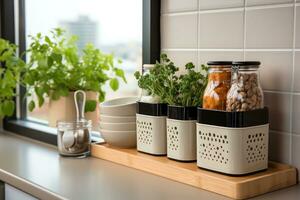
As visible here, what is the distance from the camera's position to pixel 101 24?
2.21 meters

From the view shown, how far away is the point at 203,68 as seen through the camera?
147 centimetres

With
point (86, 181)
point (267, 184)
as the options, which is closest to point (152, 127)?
point (86, 181)

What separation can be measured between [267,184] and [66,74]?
102 centimetres

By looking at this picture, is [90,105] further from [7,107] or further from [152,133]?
[152,133]

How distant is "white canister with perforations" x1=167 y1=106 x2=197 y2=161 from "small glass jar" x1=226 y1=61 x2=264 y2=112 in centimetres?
14

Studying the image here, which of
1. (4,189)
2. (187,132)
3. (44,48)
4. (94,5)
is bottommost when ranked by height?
(4,189)

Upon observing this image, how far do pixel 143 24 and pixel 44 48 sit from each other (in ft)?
1.53

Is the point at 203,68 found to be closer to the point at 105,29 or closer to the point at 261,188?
the point at 261,188

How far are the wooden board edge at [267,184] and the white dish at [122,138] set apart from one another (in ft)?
1.62

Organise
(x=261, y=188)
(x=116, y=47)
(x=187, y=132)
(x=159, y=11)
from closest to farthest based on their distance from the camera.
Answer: (x=261, y=188) → (x=187, y=132) → (x=159, y=11) → (x=116, y=47)

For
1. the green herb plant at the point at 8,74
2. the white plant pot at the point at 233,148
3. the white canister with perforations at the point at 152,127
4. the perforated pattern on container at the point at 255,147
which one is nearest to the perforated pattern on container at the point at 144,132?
the white canister with perforations at the point at 152,127

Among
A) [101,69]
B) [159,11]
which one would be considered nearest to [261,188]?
[159,11]

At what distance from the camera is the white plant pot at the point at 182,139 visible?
1435mm

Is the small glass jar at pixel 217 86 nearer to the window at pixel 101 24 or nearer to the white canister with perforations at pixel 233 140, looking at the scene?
the white canister with perforations at pixel 233 140
